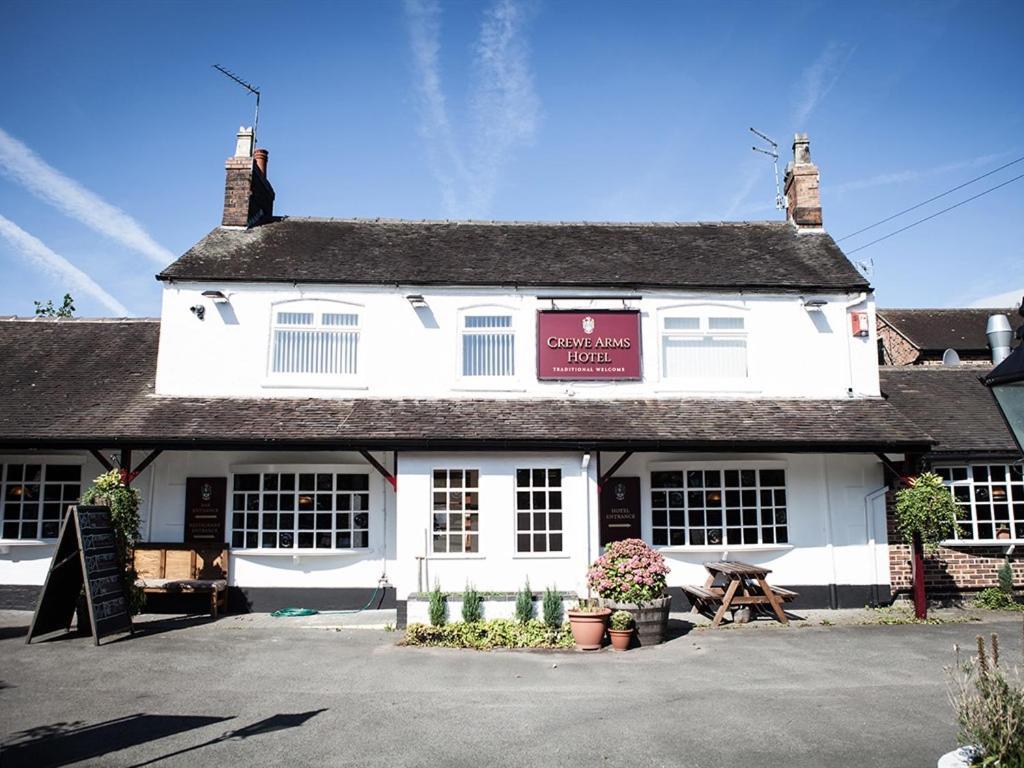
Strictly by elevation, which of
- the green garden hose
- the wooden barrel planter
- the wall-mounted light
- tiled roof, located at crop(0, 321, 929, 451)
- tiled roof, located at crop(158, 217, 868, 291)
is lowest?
the green garden hose

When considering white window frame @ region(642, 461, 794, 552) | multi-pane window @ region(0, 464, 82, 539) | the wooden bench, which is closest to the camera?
the wooden bench

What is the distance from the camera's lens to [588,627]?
10.2 metres

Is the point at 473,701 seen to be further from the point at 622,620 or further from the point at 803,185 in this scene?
the point at 803,185

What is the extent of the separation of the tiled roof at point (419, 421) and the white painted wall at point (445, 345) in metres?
0.29

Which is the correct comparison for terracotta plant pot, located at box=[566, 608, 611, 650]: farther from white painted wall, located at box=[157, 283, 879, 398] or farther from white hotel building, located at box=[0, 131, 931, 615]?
white painted wall, located at box=[157, 283, 879, 398]

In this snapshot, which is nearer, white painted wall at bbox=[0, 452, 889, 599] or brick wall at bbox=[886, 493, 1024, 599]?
white painted wall at bbox=[0, 452, 889, 599]

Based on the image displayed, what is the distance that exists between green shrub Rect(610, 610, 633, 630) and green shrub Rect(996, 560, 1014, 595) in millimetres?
7852

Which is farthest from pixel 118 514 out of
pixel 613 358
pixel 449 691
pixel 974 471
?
pixel 974 471

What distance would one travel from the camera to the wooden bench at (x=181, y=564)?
12.8 metres

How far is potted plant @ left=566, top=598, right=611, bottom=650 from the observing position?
10.2 m

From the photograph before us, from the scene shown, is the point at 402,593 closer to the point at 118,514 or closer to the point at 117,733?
the point at 118,514

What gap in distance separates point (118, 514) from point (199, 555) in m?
2.12

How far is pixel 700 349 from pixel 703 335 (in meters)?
0.28

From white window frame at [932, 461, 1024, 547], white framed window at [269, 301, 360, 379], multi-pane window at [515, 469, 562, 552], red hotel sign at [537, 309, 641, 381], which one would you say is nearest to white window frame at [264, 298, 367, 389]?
white framed window at [269, 301, 360, 379]
